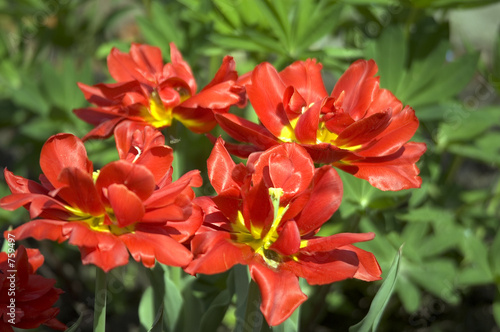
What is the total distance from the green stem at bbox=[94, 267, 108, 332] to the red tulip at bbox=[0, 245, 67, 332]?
0.19 feet

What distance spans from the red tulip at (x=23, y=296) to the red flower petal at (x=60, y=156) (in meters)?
0.11

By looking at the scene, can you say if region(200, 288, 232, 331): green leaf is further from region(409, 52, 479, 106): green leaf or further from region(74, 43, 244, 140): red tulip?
region(409, 52, 479, 106): green leaf

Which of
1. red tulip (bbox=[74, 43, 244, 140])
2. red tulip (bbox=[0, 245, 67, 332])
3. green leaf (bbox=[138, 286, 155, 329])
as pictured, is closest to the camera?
red tulip (bbox=[0, 245, 67, 332])

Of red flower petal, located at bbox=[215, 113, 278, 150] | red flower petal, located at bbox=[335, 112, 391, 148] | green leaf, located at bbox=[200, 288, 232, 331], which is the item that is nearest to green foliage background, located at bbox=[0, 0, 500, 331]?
green leaf, located at bbox=[200, 288, 232, 331]

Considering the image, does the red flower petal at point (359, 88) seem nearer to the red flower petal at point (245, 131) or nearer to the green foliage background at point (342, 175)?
the red flower petal at point (245, 131)

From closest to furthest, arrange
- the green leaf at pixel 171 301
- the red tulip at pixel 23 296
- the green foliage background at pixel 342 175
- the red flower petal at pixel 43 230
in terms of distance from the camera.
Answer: the red flower petal at pixel 43 230 < the red tulip at pixel 23 296 < the green leaf at pixel 171 301 < the green foliage background at pixel 342 175

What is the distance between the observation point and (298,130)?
0.72 metres

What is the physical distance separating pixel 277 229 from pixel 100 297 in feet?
0.66

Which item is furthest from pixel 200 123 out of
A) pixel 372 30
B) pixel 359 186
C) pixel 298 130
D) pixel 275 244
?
pixel 372 30

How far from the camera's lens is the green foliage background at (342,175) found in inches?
48.7

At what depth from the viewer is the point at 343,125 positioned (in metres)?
0.72

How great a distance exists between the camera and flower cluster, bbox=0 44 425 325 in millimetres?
581

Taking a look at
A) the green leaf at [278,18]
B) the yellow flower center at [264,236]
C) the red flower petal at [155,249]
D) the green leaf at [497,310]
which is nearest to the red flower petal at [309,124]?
the yellow flower center at [264,236]

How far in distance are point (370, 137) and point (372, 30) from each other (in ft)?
2.81
